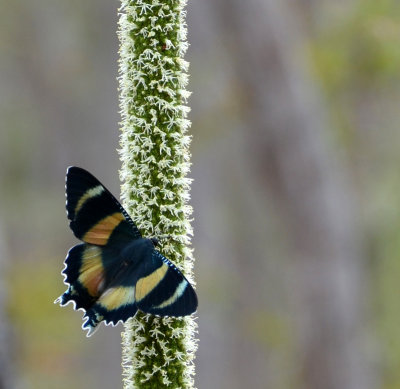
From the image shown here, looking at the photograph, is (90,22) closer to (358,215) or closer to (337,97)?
(337,97)

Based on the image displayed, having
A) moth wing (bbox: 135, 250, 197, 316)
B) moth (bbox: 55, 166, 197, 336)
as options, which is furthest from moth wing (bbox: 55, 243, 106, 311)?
moth wing (bbox: 135, 250, 197, 316)

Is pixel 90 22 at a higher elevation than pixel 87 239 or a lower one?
higher

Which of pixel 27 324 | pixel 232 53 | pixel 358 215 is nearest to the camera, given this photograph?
pixel 232 53

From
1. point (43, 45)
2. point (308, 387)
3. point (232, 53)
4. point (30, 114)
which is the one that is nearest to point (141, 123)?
point (232, 53)

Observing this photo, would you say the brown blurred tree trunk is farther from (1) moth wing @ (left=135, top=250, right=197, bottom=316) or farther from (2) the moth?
(1) moth wing @ (left=135, top=250, right=197, bottom=316)

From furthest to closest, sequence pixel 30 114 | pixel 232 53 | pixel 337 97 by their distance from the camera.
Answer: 1. pixel 30 114
2. pixel 337 97
3. pixel 232 53

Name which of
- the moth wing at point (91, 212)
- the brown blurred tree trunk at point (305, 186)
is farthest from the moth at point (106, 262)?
the brown blurred tree trunk at point (305, 186)
